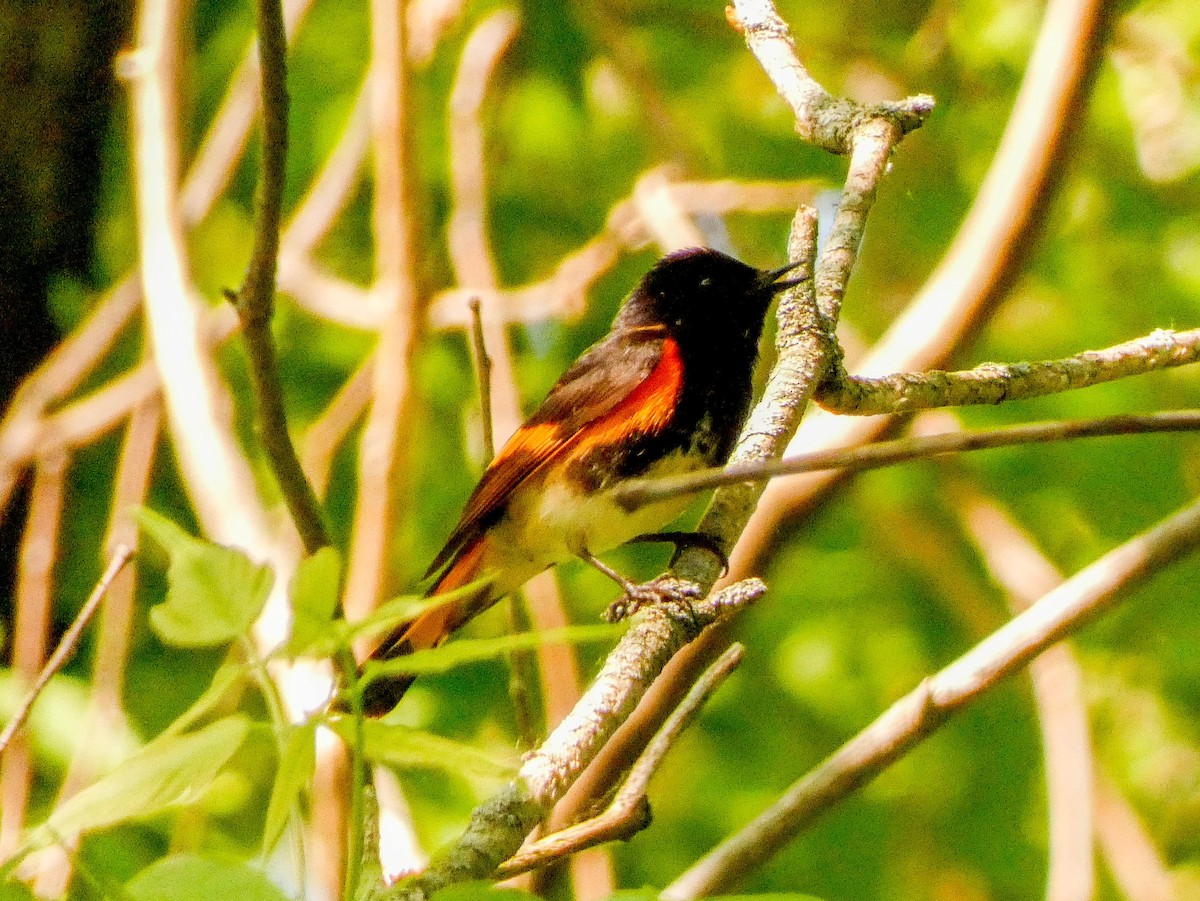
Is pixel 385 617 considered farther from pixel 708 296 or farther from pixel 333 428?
pixel 333 428

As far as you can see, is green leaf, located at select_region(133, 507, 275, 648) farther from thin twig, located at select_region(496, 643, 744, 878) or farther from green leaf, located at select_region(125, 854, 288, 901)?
thin twig, located at select_region(496, 643, 744, 878)

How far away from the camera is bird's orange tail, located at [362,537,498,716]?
2.88m

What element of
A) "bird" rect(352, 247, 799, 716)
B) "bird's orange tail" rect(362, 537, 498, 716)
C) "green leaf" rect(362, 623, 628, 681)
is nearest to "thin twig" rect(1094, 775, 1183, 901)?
"bird" rect(352, 247, 799, 716)

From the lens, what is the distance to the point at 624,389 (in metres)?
A: 3.13

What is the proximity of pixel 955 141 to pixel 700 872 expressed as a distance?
3264 millimetres

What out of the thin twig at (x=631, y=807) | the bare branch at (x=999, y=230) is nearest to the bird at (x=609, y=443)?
the bare branch at (x=999, y=230)

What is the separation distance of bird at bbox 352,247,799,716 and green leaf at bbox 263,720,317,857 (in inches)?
79.9

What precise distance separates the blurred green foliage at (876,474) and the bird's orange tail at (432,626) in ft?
1.45

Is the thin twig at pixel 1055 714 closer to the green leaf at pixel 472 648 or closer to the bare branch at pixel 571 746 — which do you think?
the bare branch at pixel 571 746

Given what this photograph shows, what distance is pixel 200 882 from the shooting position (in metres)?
0.78

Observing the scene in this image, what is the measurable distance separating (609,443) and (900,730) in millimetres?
1231

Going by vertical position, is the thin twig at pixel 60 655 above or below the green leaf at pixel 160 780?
above

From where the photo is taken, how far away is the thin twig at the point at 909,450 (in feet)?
2.82

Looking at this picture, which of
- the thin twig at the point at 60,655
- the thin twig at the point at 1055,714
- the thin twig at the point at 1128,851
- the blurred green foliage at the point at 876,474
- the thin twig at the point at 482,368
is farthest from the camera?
the blurred green foliage at the point at 876,474
